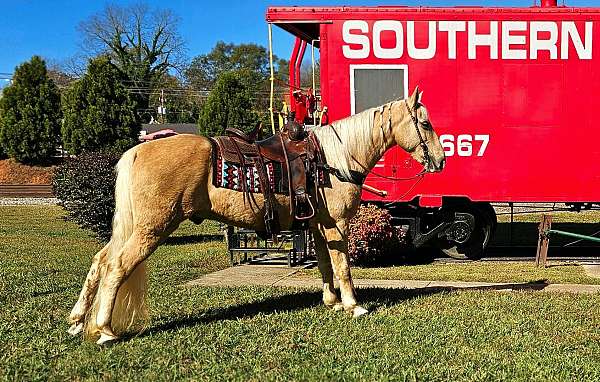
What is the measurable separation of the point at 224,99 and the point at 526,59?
24.7m

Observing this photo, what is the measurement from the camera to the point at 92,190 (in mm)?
13398

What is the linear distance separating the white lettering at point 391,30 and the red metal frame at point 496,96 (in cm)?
4

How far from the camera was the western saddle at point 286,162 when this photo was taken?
631cm

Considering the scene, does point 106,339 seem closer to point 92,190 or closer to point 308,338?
point 308,338

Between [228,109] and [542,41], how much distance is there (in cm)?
2441

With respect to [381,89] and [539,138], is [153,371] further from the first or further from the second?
[539,138]

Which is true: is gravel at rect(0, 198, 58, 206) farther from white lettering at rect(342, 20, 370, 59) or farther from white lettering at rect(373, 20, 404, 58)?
white lettering at rect(373, 20, 404, 58)

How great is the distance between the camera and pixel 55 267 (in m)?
10.4

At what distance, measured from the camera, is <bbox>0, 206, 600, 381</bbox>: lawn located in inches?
196

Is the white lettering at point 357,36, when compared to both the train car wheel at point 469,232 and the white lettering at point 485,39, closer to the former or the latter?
the white lettering at point 485,39

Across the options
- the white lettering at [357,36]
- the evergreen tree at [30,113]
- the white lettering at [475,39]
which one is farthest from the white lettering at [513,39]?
the evergreen tree at [30,113]

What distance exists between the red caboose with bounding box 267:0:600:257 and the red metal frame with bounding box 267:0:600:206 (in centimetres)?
2

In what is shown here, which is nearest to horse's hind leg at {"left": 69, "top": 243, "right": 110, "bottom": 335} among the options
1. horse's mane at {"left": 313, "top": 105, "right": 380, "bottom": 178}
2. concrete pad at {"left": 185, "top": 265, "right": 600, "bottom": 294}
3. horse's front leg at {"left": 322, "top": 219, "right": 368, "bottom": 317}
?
horse's front leg at {"left": 322, "top": 219, "right": 368, "bottom": 317}

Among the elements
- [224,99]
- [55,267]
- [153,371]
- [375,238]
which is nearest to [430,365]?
[153,371]
